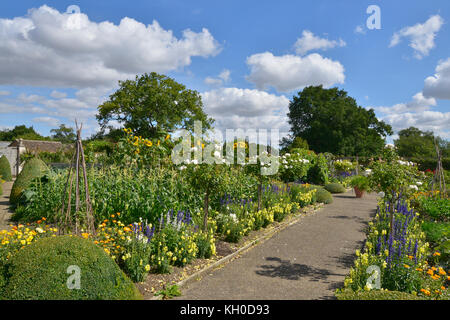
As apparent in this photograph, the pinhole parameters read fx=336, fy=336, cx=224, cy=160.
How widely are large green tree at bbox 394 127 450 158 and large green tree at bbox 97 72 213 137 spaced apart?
22.1m

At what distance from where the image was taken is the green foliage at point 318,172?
17531 millimetres

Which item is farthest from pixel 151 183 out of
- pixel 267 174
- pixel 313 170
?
pixel 313 170

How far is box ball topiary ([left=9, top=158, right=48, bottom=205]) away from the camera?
28.8ft

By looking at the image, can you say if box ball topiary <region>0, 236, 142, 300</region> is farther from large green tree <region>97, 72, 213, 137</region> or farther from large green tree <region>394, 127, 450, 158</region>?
large green tree <region>394, 127, 450, 158</region>

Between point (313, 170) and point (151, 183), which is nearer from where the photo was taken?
point (151, 183)

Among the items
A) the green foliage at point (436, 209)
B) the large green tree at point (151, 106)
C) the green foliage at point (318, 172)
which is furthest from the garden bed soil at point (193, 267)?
the large green tree at point (151, 106)

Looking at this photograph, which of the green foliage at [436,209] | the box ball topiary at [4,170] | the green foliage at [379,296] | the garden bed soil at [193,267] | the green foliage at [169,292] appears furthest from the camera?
the box ball topiary at [4,170]

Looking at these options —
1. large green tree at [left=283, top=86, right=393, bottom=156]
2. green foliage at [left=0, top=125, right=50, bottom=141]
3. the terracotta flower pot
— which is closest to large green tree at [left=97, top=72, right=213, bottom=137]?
large green tree at [left=283, top=86, right=393, bottom=156]

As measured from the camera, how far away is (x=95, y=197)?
6852mm

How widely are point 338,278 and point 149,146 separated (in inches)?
228

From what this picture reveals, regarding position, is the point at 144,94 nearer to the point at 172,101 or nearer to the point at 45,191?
the point at 172,101

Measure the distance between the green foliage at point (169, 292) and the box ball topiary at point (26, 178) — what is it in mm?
6047

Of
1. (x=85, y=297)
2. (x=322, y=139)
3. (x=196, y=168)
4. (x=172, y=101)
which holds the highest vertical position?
(x=172, y=101)

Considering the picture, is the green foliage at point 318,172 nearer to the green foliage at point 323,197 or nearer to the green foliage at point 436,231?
the green foliage at point 323,197
